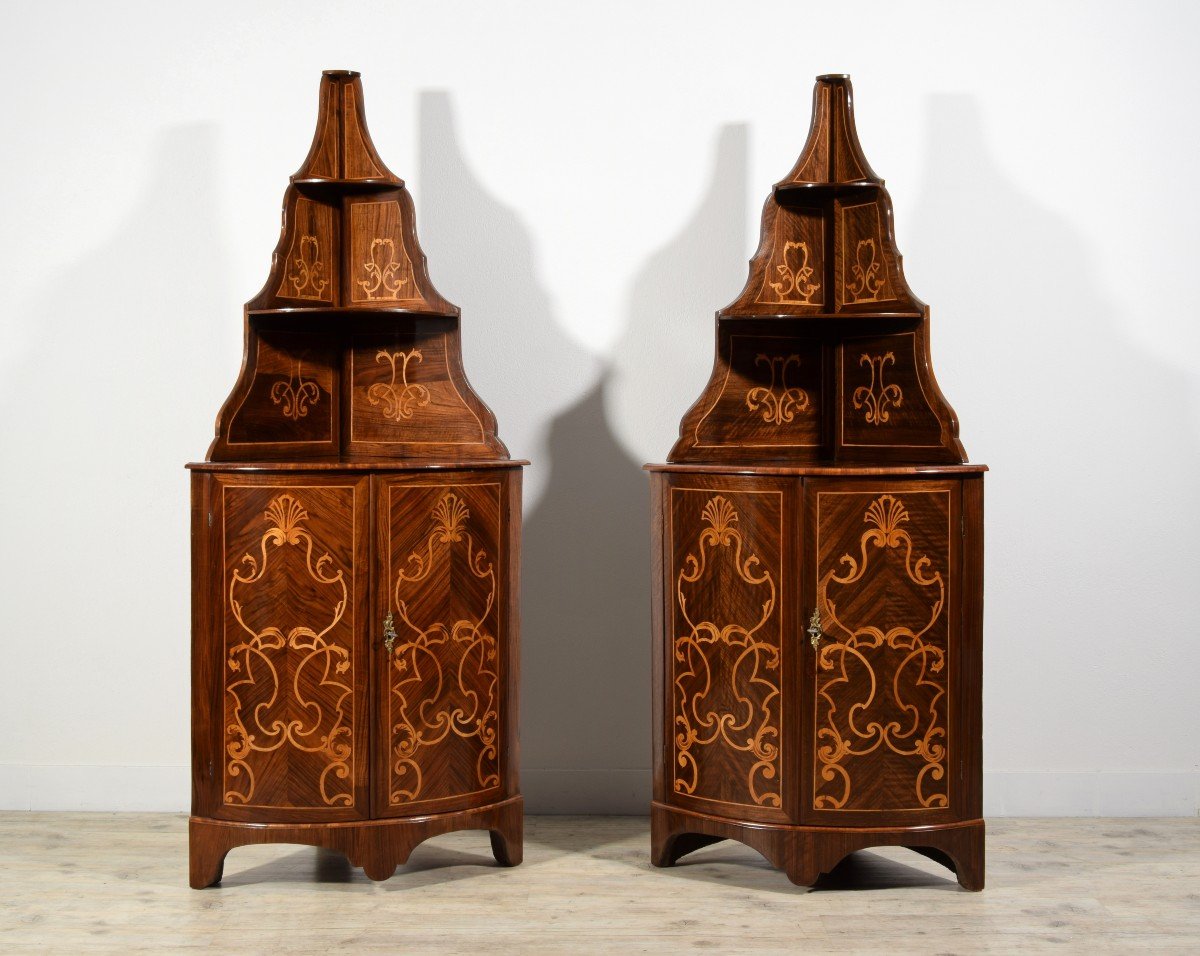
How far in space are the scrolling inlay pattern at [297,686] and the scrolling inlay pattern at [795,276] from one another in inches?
54.3

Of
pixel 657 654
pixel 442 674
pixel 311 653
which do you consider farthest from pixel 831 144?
pixel 311 653

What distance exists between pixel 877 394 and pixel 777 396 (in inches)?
10.4

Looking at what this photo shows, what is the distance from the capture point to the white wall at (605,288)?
11.9 ft

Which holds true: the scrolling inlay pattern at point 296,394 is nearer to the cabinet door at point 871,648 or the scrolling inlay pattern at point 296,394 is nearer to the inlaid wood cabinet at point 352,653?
the inlaid wood cabinet at point 352,653

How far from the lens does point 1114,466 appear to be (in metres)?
3.65

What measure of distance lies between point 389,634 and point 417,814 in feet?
1.43

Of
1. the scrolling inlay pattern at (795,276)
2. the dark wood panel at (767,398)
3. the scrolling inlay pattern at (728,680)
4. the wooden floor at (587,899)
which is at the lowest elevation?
the wooden floor at (587,899)

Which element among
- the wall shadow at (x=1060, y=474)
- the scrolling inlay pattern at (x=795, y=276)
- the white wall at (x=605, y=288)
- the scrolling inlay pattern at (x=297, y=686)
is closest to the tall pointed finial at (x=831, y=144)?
the scrolling inlay pattern at (x=795, y=276)

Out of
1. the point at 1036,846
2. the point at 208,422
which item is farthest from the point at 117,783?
the point at 1036,846

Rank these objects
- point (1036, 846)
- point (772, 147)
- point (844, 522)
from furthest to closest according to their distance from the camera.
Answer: point (772, 147) < point (1036, 846) < point (844, 522)

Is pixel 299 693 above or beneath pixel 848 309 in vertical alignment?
beneath

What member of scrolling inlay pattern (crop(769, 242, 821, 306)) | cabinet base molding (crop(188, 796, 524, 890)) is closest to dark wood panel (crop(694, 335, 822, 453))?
scrolling inlay pattern (crop(769, 242, 821, 306))

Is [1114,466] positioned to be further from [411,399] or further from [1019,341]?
[411,399]

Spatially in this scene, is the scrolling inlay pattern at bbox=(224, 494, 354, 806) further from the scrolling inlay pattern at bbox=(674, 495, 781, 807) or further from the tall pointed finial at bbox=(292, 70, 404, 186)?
the tall pointed finial at bbox=(292, 70, 404, 186)
